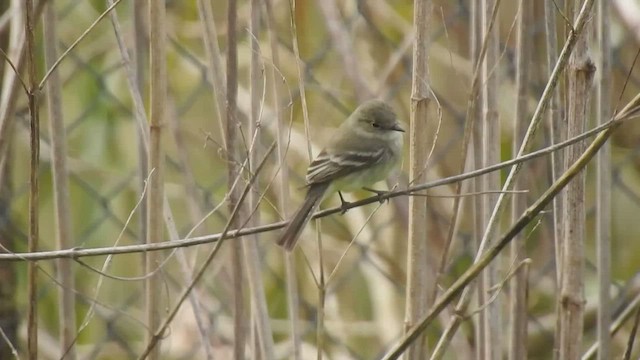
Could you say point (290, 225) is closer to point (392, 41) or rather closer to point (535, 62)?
point (535, 62)

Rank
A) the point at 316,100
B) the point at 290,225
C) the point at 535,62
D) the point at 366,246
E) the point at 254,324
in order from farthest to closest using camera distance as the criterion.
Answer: the point at 316,100 < the point at 366,246 < the point at 535,62 < the point at 254,324 < the point at 290,225

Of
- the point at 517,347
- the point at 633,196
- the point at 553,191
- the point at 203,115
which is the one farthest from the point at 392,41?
the point at 553,191

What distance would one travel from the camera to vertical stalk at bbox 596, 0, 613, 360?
1.86m

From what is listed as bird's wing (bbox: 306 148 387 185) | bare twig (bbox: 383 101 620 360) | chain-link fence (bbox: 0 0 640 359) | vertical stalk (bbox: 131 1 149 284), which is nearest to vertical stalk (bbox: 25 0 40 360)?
vertical stalk (bbox: 131 1 149 284)

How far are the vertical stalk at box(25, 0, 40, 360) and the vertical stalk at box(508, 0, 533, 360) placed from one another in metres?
0.90

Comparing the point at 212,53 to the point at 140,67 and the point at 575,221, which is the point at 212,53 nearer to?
the point at 140,67

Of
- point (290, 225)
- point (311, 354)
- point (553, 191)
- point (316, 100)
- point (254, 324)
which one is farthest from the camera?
point (316, 100)

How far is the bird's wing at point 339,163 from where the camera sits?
7.64 ft

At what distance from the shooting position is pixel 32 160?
1.56 metres

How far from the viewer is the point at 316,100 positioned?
3.57 meters

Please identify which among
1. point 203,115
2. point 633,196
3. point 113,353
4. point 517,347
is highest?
point 203,115

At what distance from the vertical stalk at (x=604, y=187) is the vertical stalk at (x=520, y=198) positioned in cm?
16

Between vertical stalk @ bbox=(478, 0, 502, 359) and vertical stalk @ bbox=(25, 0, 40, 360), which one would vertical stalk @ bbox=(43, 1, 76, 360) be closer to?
vertical stalk @ bbox=(25, 0, 40, 360)

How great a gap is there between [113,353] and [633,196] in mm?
1833
